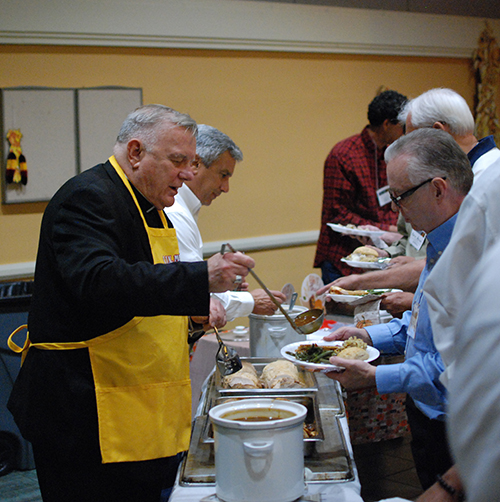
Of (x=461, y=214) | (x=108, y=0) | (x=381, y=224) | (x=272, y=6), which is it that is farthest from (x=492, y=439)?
(x=272, y=6)

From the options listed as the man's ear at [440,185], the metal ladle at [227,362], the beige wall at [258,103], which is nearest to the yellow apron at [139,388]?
the metal ladle at [227,362]

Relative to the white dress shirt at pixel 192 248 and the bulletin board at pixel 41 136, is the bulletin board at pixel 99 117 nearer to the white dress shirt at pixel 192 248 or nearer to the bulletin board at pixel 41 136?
the bulletin board at pixel 41 136

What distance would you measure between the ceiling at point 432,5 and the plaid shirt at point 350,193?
1999mm

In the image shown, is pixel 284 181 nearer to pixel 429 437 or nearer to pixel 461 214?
pixel 429 437

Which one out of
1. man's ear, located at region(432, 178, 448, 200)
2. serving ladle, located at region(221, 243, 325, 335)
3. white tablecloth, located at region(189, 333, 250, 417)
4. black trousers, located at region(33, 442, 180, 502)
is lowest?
white tablecloth, located at region(189, 333, 250, 417)

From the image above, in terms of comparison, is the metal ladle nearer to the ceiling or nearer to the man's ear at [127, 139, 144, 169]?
the man's ear at [127, 139, 144, 169]

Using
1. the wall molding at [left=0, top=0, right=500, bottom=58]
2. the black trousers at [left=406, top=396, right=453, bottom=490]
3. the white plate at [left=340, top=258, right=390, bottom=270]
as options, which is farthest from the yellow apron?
the wall molding at [left=0, top=0, right=500, bottom=58]

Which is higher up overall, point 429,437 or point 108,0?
point 108,0

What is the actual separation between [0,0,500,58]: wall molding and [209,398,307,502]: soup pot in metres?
3.80

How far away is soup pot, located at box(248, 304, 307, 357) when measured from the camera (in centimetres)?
214

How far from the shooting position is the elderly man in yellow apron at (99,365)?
1.38 meters

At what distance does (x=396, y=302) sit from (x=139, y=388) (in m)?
1.24

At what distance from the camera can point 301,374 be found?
1.84 meters

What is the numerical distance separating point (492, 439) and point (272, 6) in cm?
507
